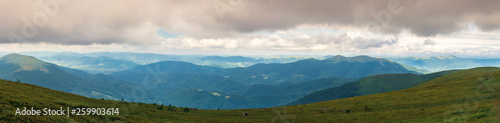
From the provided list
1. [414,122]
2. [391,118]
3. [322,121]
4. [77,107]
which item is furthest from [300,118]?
[77,107]

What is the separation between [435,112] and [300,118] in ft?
80.9

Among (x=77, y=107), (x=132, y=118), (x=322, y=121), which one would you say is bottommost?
(x=322, y=121)

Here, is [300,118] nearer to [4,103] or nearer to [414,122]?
[414,122]

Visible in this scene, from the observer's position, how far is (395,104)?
60062mm

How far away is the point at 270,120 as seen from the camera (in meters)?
51.6

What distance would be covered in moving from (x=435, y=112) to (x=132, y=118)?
172 feet

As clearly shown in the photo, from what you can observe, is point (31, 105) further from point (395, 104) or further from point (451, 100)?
point (451, 100)

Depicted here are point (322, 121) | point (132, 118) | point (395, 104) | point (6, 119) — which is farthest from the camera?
point (395, 104)

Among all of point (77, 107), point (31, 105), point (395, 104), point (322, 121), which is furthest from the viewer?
point (395, 104)

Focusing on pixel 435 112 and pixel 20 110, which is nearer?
pixel 20 110

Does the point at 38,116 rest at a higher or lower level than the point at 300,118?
higher

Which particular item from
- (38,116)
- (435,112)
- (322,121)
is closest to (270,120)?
(322,121)

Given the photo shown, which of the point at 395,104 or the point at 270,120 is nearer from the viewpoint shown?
the point at 270,120

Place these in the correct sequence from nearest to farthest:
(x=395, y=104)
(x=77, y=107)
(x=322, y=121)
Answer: (x=77, y=107) < (x=322, y=121) < (x=395, y=104)
